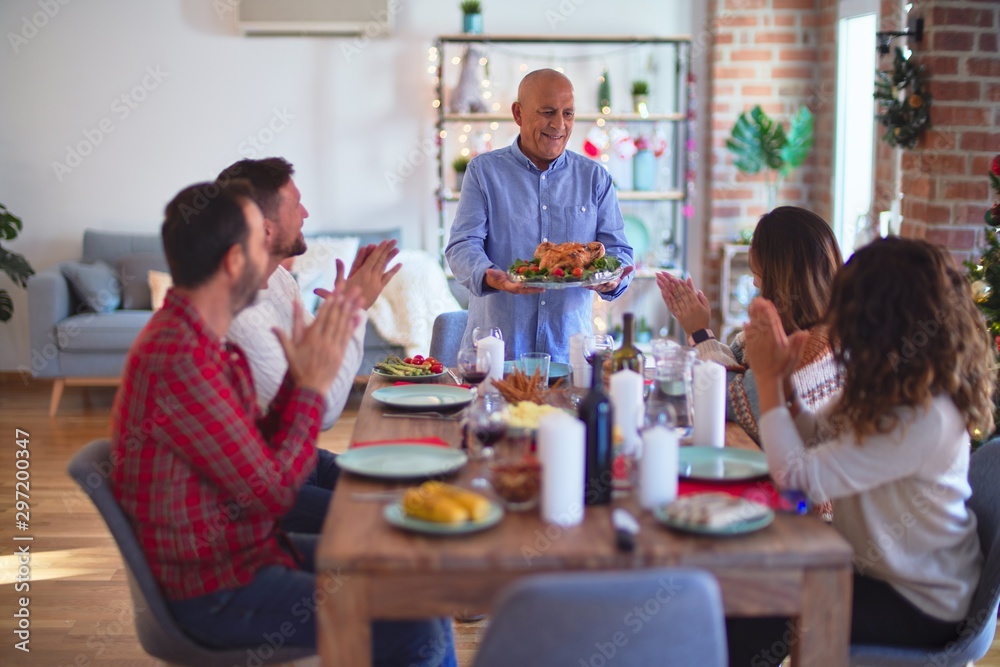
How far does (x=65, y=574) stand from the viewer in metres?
3.44

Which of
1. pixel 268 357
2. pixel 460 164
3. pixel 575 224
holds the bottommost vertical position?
pixel 268 357

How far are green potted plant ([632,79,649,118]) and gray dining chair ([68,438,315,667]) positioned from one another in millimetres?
4666

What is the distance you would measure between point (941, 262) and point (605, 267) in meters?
1.29

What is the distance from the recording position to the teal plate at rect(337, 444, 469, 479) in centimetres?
189

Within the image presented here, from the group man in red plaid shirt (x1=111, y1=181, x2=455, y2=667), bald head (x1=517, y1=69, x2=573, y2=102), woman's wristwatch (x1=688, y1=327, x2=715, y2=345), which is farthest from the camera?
bald head (x1=517, y1=69, x2=573, y2=102)

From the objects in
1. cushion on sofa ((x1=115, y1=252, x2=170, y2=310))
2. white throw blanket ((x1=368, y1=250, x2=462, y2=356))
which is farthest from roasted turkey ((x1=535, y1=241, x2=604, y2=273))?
cushion on sofa ((x1=115, y1=252, x2=170, y2=310))

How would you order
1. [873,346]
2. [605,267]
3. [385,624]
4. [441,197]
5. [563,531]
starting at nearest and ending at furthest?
[563,531] < [873,346] < [385,624] < [605,267] < [441,197]

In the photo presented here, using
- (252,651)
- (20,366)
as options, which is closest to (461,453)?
(252,651)

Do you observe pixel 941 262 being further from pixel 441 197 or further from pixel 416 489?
pixel 441 197

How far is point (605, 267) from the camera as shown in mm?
3006

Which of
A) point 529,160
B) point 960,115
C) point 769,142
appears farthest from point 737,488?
point 769,142

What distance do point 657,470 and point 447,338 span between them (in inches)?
64.7

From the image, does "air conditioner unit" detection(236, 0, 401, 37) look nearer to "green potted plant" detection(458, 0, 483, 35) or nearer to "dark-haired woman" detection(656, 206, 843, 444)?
"green potted plant" detection(458, 0, 483, 35)

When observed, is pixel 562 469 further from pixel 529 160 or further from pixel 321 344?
pixel 529 160
